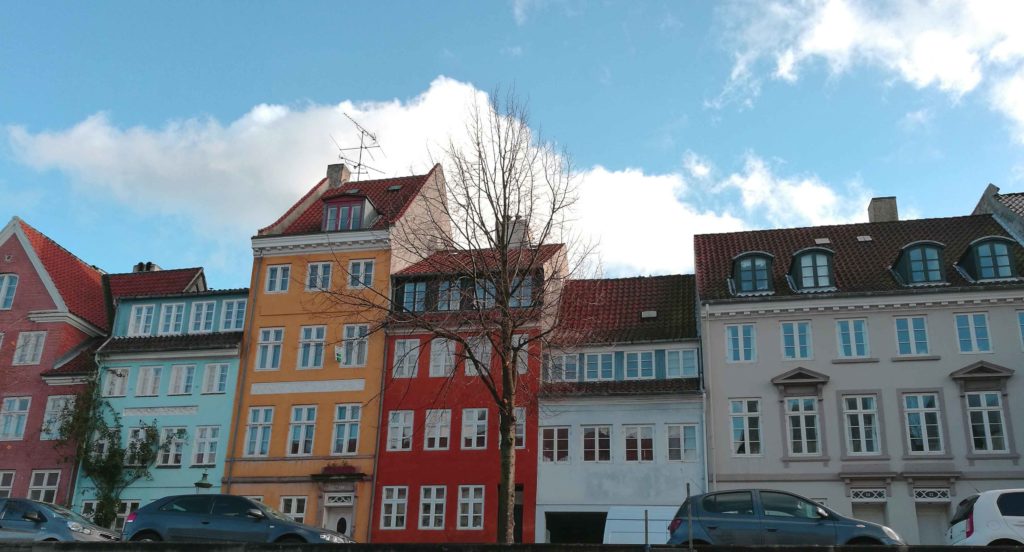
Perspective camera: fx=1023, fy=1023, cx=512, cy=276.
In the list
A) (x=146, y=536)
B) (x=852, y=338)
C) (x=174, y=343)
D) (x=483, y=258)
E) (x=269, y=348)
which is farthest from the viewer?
(x=174, y=343)

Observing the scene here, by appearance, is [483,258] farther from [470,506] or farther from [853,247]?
[853,247]

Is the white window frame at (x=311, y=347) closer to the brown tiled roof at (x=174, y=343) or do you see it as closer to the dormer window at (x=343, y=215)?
the brown tiled roof at (x=174, y=343)

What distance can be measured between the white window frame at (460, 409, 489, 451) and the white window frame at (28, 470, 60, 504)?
17.2 meters

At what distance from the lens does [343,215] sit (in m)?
45.3

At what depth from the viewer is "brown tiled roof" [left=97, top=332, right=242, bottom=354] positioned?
43000 mm

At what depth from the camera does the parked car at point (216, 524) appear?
23.7 metres

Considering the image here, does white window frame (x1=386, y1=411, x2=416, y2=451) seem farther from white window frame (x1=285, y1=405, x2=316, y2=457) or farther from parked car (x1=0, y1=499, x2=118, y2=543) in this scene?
parked car (x1=0, y1=499, x2=118, y2=543)

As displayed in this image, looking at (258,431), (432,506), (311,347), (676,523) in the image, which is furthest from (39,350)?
(676,523)

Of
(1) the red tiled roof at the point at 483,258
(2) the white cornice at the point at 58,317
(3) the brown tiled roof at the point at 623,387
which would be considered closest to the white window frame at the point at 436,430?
(3) the brown tiled roof at the point at 623,387

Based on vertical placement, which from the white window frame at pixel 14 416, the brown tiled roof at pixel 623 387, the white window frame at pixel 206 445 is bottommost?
the white window frame at pixel 206 445

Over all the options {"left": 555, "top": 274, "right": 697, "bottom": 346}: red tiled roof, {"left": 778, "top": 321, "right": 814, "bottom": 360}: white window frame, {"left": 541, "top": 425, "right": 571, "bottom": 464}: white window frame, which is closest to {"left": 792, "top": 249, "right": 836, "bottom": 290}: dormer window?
{"left": 778, "top": 321, "right": 814, "bottom": 360}: white window frame

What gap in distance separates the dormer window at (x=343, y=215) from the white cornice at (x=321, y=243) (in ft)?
2.66

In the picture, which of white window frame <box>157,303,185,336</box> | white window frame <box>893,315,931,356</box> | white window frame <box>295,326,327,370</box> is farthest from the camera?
white window frame <box>157,303,185,336</box>

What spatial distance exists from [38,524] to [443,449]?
17211mm
